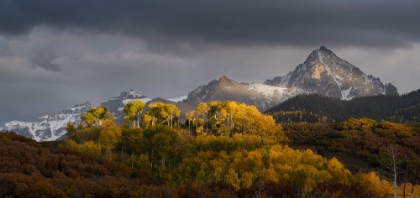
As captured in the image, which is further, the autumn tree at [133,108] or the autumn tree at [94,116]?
the autumn tree at [133,108]

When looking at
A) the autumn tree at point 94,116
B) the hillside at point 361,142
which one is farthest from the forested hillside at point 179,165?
the hillside at point 361,142

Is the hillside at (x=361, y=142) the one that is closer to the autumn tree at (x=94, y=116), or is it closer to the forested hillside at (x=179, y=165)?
the forested hillside at (x=179, y=165)

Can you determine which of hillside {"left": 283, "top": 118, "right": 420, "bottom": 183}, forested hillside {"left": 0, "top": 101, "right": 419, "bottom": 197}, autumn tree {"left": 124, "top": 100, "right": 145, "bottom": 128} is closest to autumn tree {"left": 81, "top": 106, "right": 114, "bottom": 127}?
forested hillside {"left": 0, "top": 101, "right": 419, "bottom": 197}

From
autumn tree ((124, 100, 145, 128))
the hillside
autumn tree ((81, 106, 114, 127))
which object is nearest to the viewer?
the hillside

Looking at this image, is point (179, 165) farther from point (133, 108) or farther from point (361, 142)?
point (361, 142)

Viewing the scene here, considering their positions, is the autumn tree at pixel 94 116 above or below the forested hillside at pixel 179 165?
above

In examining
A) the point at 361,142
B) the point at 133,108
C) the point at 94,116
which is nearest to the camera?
the point at 133,108

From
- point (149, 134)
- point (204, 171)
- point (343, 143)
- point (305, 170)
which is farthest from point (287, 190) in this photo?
point (343, 143)

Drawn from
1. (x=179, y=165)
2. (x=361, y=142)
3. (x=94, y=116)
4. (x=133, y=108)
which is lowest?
(x=179, y=165)

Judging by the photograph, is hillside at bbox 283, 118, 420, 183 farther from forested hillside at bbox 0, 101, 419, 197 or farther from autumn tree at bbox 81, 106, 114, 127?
autumn tree at bbox 81, 106, 114, 127

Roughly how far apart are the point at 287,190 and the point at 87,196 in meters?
26.5

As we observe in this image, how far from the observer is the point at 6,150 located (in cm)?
6172

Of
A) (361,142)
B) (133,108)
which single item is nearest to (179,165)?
(133,108)

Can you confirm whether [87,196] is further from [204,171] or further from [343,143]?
[343,143]
